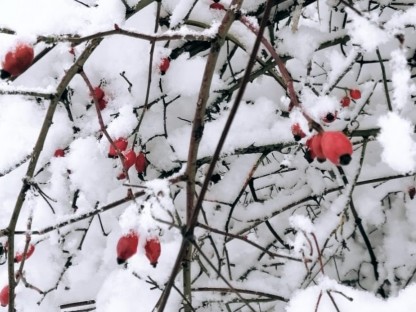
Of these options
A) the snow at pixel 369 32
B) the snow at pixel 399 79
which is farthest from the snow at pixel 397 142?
the snow at pixel 369 32

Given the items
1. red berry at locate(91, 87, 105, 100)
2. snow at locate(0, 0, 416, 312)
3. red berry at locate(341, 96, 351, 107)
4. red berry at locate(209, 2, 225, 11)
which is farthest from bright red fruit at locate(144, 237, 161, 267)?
red berry at locate(341, 96, 351, 107)

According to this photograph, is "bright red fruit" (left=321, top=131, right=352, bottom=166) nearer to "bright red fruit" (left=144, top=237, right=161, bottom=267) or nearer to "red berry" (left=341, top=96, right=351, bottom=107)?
"bright red fruit" (left=144, top=237, right=161, bottom=267)

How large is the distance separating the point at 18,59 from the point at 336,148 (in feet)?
2.00

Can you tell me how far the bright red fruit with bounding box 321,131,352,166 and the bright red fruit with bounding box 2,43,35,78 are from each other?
576mm

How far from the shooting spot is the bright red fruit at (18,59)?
93 cm

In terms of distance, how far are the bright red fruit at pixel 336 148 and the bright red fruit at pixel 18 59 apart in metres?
0.58

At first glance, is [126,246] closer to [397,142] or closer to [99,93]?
[397,142]

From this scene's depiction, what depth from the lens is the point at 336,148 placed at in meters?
0.86

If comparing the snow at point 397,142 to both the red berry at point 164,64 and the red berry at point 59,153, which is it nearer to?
the red berry at point 164,64

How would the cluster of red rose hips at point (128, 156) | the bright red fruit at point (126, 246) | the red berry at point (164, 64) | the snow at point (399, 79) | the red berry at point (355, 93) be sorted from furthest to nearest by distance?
the red berry at point (355, 93)
the red berry at point (164, 64)
the cluster of red rose hips at point (128, 156)
the bright red fruit at point (126, 246)
the snow at point (399, 79)

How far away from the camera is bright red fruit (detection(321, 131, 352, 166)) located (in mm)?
860

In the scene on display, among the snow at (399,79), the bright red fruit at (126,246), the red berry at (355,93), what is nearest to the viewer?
the snow at (399,79)

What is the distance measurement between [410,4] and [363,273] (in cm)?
108

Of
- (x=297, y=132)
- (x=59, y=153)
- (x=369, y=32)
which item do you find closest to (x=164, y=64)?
(x=59, y=153)
